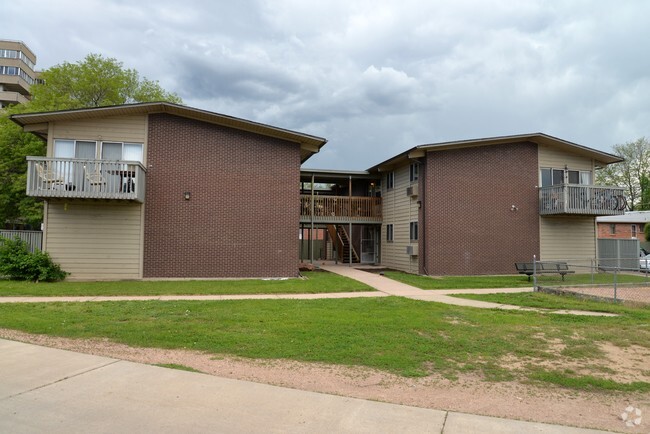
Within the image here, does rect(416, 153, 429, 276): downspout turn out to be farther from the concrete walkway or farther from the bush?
the bush

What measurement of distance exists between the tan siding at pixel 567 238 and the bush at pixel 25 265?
2054 centimetres

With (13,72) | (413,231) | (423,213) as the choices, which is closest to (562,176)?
(423,213)

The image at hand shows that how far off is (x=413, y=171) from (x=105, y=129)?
13.3m

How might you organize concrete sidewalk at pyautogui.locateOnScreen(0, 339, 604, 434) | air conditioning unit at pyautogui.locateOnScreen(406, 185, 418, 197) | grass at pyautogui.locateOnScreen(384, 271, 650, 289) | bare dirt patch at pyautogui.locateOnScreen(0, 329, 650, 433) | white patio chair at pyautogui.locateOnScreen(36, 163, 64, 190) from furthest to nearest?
air conditioning unit at pyautogui.locateOnScreen(406, 185, 418, 197) < grass at pyautogui.locateOnScreen(384, 271, 650, 289) < white patio chair at pyautogui.locateOnScreen(36, 163, 64, 190) < bare dirt patch at pyautogui.locateOnScreen(0, 329, 650, 433) < concrete sidewalk at pyautogui.locateOnScreen(0, 339, 604, 434)

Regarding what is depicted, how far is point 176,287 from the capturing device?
14516mm

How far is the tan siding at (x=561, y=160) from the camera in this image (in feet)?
71.9

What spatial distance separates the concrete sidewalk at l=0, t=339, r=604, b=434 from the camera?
13.5ft

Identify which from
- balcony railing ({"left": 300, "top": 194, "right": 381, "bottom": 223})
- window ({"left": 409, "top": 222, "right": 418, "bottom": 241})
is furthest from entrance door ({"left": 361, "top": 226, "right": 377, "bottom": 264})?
window ({"left": 409, "top": 222, "right": 418, "bottom": 241})

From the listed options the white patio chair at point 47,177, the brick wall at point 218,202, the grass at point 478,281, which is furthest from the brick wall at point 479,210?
the white patio chair at point 47,177

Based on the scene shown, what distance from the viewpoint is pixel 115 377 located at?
5496mm

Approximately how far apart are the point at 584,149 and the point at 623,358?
57.5ft

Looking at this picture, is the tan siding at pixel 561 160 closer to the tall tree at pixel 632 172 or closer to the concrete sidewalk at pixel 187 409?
the concrete sidewalk at pixel 187 409

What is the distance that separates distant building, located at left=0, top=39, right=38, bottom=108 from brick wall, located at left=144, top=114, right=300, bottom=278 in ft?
196

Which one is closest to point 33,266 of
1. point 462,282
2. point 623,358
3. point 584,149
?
point 462,282
